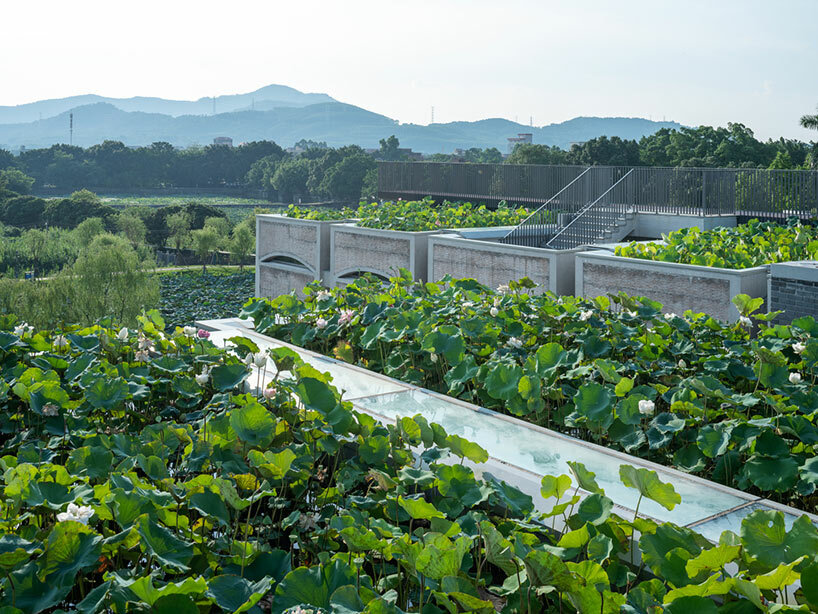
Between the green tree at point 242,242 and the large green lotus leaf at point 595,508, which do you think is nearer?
the large green lotus leaf at point 595,508

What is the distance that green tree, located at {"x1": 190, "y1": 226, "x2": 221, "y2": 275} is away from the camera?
7831 centimetres

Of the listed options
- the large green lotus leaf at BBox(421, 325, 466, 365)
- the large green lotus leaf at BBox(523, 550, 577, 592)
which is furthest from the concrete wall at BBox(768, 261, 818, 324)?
the large green lotus leaf at BBox(523, 550, 577, 592)

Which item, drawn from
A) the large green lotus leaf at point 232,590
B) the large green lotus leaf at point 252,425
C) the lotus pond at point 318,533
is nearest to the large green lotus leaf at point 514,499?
the lotus pond at point 318,533

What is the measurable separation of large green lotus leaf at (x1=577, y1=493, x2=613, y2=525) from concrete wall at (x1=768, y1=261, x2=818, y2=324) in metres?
9.95

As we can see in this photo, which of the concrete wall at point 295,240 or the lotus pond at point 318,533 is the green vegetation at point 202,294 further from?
the lotus pond at point 318,533

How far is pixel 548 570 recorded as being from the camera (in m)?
2.62

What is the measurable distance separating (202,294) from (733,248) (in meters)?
55.9

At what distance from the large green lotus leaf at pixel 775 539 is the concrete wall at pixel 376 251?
1732 cm

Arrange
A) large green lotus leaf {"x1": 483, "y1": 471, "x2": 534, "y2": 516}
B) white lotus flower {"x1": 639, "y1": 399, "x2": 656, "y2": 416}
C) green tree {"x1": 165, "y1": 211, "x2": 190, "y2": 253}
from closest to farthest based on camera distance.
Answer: large green lotus leaf {"x1": 483, "y1": 471, "x2": 534, "y2": 516}, white lotus flower {"x1": 639, "y1": 399, "x2": 656, "y2": 416}, green tree {"x1": 165, "y1": 211, "x2": 190, "y2": 253}

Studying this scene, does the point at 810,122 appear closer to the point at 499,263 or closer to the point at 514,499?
the point at 499,263

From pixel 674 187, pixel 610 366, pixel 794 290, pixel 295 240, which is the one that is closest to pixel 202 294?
pixel 295 240

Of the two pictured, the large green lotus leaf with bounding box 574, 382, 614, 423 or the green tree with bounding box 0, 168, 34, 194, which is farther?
the green tree with bounding box 0, 168, 34, 194

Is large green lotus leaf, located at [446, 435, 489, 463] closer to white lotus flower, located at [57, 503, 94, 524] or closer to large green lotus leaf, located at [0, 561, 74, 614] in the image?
white lotus flower, located at [57, 503, 94, 524]

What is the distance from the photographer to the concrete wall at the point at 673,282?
13859 millimetres
